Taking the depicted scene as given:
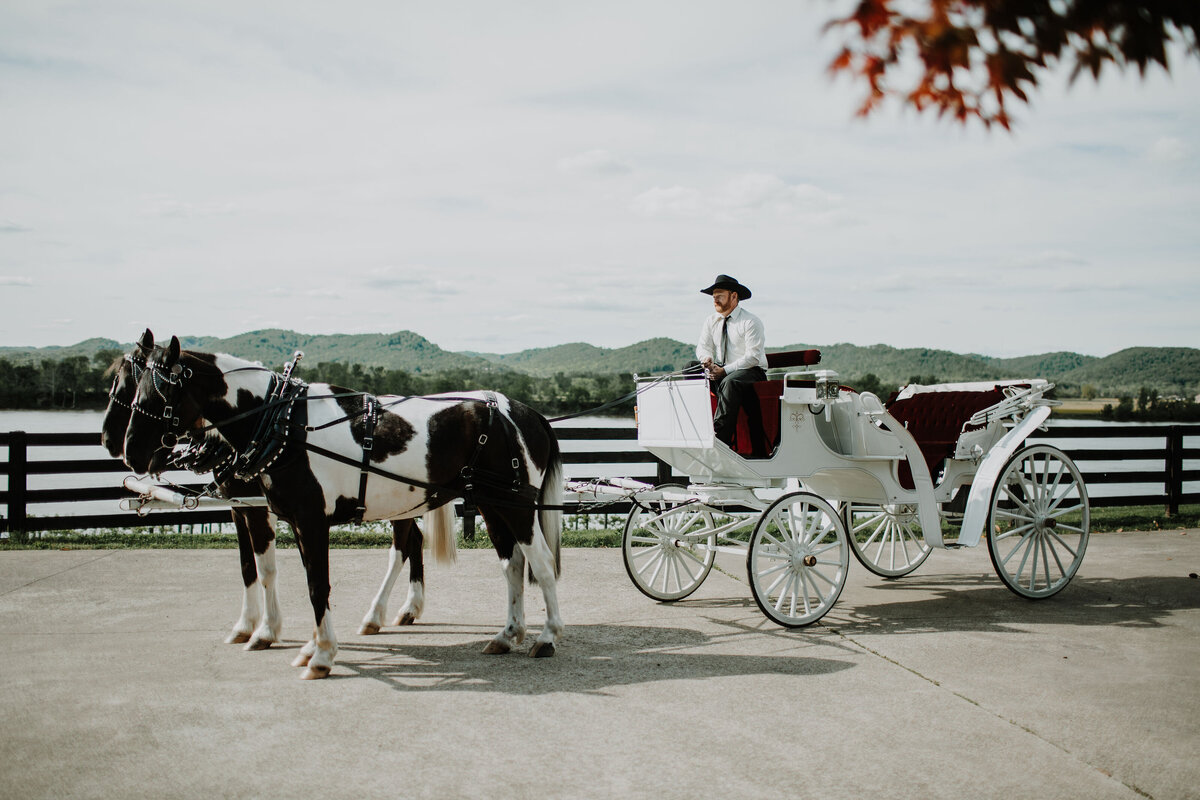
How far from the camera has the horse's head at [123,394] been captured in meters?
5.15

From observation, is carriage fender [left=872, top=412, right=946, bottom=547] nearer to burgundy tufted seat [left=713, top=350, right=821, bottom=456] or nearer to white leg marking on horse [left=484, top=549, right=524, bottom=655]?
burgundy tufted seat [left=713, top=350, right=821, bottom=456]

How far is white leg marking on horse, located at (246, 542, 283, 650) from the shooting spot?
563cm

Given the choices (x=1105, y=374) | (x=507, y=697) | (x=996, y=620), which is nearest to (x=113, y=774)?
(x=507, y=697)

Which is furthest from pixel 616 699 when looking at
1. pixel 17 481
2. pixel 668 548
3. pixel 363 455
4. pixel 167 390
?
pixel 17 481

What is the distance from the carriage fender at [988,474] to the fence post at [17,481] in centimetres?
951

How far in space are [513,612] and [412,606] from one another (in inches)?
40.7

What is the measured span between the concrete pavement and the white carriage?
0.41 metres

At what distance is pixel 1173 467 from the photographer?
1177 centimetres

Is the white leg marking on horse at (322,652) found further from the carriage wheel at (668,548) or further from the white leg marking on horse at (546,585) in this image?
the carriage wheel at (668,548)

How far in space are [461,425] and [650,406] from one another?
1.77 meters

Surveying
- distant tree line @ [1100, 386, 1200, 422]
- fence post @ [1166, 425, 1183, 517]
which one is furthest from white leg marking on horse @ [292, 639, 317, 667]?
distant tree line @ [1100, 386, 1200, 422]

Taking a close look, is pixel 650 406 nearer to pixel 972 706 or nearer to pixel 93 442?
pixel 972 706

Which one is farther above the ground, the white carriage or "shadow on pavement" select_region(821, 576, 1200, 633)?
the white carriage

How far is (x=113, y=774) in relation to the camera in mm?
3689
